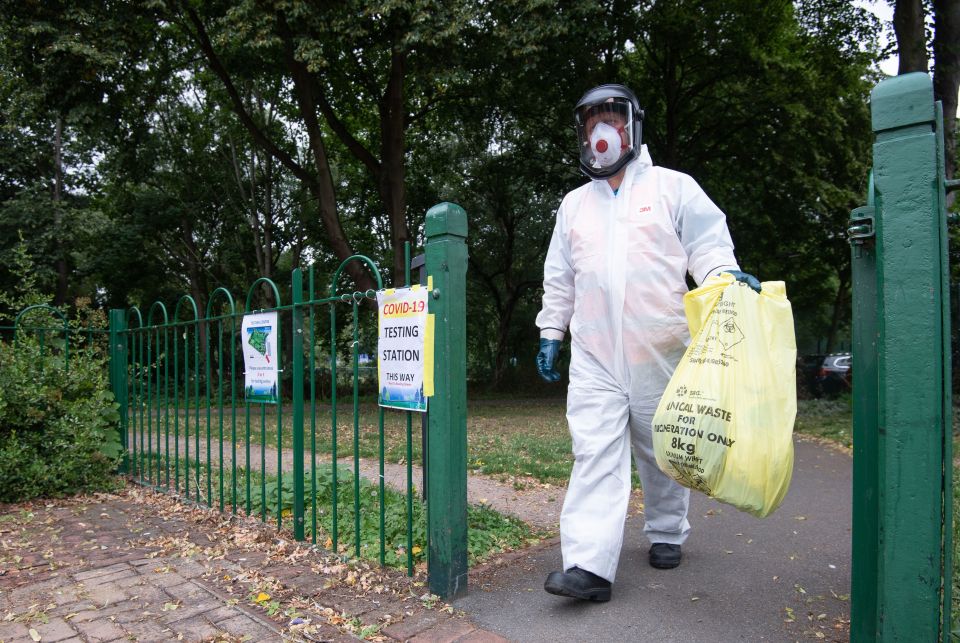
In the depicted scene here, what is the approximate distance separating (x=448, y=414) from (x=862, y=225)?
1.77 meters

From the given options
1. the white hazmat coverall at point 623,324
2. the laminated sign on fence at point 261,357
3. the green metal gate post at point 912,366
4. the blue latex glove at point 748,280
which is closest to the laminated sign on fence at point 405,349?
the white hazmat coverall at point 623,324

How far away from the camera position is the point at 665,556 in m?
3.34

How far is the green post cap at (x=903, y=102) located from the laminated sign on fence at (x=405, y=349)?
188cm

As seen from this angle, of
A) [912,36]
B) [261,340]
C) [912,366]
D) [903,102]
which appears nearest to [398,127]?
[912,36]

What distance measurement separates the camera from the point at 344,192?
21750mm

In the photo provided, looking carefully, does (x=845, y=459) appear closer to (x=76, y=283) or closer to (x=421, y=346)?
(x=421, y=346)

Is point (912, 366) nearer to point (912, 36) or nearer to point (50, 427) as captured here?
point (50, 427)

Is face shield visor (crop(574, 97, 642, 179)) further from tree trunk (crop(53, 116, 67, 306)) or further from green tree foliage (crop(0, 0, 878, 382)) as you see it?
tree trunk (crop(53, 116, 67, 306))

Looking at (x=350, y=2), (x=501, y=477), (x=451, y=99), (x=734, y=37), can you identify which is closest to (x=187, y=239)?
(x=451, y=99)

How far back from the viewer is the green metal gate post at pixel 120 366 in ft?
19.5

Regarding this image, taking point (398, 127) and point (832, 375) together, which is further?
point (832, 375)

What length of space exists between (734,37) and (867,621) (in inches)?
566

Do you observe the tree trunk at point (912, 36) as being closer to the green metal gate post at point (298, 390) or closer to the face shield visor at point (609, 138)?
the face shield visor at point (609, 138)

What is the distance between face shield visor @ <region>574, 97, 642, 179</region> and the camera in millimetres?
3162
